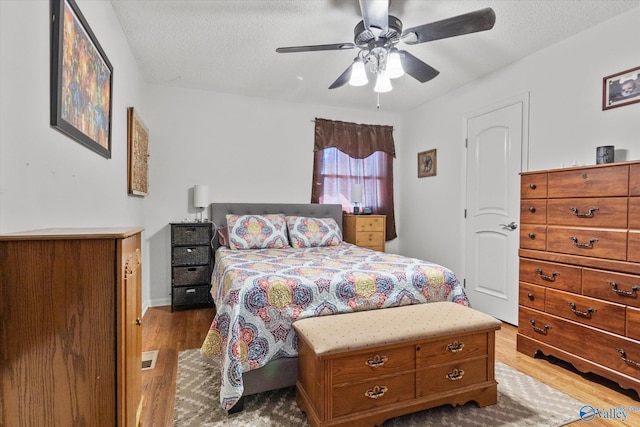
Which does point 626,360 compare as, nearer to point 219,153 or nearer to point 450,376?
point 450,376

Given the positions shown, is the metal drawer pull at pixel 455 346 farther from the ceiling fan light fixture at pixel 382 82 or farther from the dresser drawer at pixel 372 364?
the ceiling fan light fixture at pixel 382 82

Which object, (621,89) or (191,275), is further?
(191,275)

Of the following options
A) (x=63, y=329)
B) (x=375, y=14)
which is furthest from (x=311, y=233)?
(x=63, y=329)

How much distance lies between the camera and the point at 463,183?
376cm

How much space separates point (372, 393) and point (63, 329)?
52.0 inches

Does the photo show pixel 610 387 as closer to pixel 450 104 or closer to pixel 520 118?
pixel 520 118

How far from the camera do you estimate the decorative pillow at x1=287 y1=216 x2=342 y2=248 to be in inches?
141

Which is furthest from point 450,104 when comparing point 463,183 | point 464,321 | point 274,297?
point 274,297

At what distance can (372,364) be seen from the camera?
1.62 metres

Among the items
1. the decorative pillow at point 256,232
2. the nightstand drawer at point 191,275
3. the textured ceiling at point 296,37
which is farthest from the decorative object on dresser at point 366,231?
the nightstand drawer at point 191,275

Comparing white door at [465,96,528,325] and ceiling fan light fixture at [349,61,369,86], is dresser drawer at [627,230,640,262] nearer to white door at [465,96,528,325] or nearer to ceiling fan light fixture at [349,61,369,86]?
white door at [465,96,528,325]

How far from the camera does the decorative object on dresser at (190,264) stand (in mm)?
3504

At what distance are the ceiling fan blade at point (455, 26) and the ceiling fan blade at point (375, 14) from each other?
0.76ft

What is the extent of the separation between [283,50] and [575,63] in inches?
92.2
